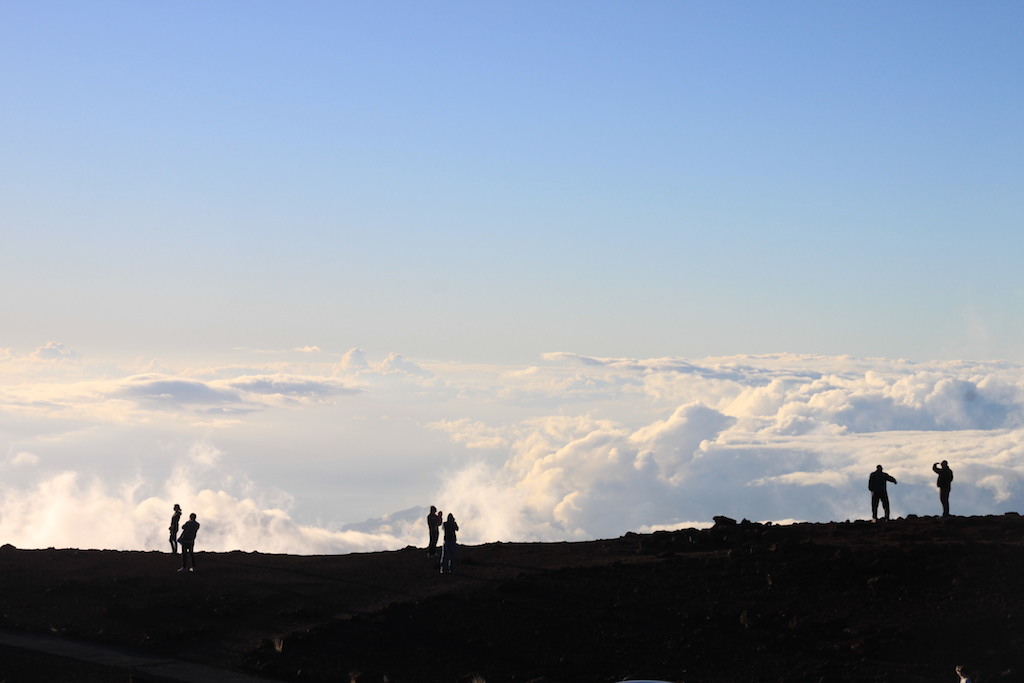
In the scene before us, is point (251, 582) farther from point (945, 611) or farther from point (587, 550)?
point (945, 611)

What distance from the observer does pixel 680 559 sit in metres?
32.1

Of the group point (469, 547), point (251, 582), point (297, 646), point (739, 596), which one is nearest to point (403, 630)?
point (297, 646)

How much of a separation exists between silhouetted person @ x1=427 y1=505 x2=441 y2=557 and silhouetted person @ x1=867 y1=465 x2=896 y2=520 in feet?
48.5

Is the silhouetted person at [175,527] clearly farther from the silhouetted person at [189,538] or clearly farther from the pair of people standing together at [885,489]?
the pair of people standing together at [885,489]

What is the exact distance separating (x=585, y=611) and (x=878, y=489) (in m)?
13.7

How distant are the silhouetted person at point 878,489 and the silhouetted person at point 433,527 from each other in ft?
48.5

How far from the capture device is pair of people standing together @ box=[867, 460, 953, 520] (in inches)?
1425

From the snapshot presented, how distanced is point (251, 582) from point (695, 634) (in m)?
13.4

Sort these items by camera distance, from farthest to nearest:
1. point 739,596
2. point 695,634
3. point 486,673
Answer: point 739,596
point 695,634
point 486,673

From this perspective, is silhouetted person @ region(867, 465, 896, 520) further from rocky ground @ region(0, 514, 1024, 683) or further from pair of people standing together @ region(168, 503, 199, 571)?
pair of people standing together @ region(168, 503, 199, 571)

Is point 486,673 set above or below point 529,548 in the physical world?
below

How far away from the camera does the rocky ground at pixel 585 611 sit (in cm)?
2417

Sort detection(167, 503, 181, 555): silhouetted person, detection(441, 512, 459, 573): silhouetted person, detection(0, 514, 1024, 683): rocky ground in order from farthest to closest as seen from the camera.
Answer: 1. detection(167, 503, 181, 555): silhouetted person
2. detection(441, 512, 459, 573): silhouetted person
3. detection(0, 514, 1024, 683): rocky ground

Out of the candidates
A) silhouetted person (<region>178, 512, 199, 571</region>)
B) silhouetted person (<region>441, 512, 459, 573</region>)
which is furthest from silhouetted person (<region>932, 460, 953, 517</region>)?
silhouetted person (<region>178, 512, 199, 571</region>)
